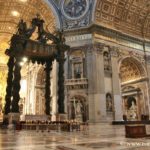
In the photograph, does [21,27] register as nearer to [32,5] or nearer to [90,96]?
[90,96]

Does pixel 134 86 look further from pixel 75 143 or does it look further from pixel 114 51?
pixel 75 143

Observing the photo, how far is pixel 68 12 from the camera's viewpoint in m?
17.3

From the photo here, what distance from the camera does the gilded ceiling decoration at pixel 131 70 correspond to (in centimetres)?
1895

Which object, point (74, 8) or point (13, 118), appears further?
point (74, 8)

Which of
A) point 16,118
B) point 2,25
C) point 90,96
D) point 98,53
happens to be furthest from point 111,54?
point 2,25

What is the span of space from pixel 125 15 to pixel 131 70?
507 cm

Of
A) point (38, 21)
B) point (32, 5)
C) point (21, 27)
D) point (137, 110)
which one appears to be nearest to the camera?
point (21, 27)

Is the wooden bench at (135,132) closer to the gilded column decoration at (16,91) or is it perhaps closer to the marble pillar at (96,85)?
the gilded column decoration at (16,91)

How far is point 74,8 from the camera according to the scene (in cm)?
1720

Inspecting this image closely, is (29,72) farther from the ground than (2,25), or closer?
closer

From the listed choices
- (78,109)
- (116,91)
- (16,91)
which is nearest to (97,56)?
(116,91)

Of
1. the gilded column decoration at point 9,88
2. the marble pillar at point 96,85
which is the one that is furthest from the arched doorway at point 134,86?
the gilded column decoration at point 9,88

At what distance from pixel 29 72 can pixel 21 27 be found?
1544cm

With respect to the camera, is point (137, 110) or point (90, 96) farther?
point (137, 110)
